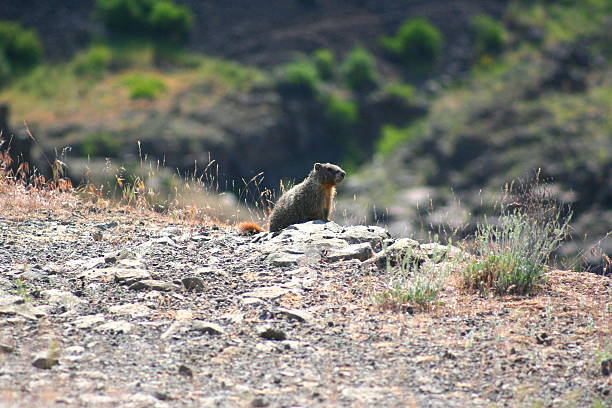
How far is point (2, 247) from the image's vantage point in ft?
30.6

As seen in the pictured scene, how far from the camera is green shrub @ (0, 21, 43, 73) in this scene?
2363 inches

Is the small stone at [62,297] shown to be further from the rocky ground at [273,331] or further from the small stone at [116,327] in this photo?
the small stone at [116,327]

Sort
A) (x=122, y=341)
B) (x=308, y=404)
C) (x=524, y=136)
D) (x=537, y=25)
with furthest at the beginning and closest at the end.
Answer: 1. (x=537, y=25)
2. (x=524, y=136)
3. (x=122, y=341)
4. (x=308, y=404)

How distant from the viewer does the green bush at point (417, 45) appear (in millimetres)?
63719

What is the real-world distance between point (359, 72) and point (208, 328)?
5523 cm

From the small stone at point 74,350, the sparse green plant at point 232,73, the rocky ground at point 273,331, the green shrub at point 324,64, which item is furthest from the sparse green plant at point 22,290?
the green shrub at point 324,64

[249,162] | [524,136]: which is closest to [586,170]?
[524,136]

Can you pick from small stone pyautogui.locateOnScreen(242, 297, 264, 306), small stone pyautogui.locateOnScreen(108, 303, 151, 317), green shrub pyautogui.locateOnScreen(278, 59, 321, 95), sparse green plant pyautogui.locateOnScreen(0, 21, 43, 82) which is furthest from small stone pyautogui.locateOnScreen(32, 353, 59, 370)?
sparse green plant pyautogui.locateOnScreen(0, 21, 43, 82)

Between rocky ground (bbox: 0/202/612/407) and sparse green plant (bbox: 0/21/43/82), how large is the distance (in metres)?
53.9

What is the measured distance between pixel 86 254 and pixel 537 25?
62.0 meters

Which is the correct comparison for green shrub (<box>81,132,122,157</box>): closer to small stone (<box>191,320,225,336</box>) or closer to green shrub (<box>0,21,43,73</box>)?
green shrub (<box>0,21,43,73</box>)

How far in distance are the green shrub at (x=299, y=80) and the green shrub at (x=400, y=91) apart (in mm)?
5279

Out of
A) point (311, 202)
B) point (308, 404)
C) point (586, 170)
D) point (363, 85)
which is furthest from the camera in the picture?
point (363, 85)

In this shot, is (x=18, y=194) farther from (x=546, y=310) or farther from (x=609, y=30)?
(x=609, y=30)
